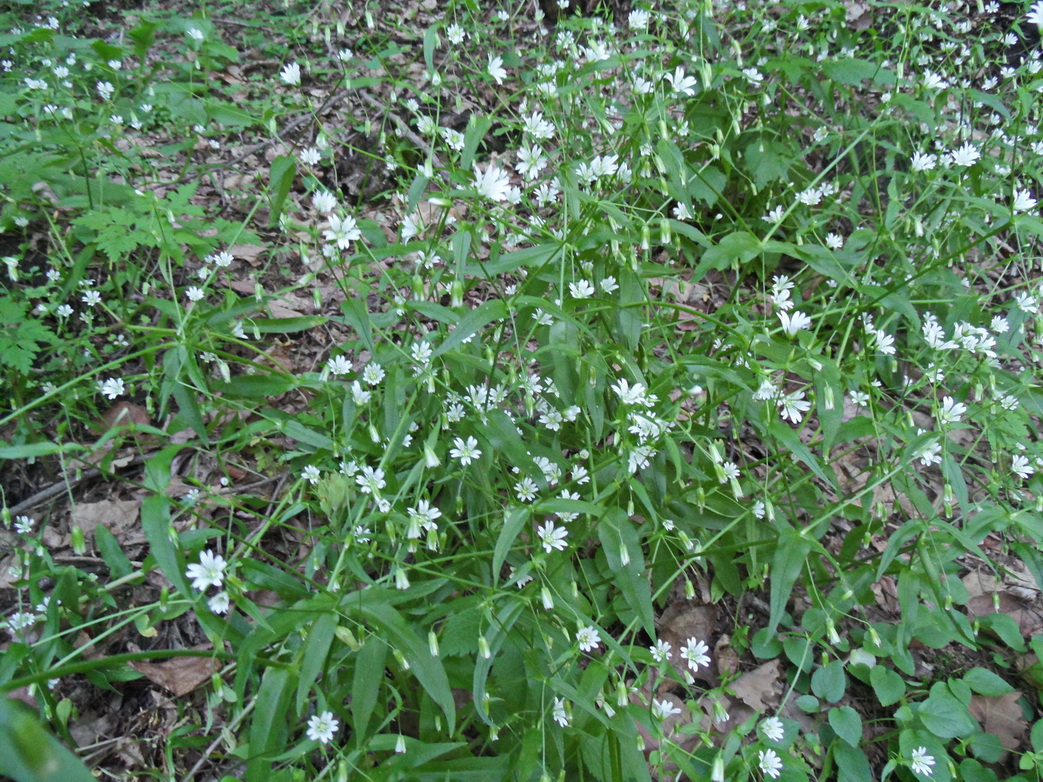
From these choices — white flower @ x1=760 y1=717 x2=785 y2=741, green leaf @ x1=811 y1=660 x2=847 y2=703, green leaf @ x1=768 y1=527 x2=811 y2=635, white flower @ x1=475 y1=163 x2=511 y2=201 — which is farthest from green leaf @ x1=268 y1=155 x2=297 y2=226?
green leaf @ x1=811 y1=660 x2=847 y2=703

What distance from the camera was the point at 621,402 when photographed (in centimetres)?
209

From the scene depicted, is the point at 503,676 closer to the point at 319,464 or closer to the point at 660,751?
the point at 660,751

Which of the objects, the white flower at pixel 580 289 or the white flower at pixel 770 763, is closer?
the white flower at pixel 770 763

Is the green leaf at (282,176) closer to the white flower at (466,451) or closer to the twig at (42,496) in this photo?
the white flower at (466,451)

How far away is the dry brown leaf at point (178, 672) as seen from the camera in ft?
7.40

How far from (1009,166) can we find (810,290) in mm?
987

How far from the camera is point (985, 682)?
2.35 meters

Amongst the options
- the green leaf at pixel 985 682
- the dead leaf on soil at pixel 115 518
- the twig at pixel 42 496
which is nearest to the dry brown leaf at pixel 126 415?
the twig at pixel 42 496

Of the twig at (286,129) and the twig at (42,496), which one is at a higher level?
the twig at (286,129)

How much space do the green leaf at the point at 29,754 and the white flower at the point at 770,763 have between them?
186cm

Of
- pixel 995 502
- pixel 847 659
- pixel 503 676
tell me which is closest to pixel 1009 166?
pixel 995 502

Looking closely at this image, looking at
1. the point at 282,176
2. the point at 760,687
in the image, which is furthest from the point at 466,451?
the point at 760,687

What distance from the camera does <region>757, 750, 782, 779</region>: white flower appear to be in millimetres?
1977

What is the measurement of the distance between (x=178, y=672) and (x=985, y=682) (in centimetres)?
273
